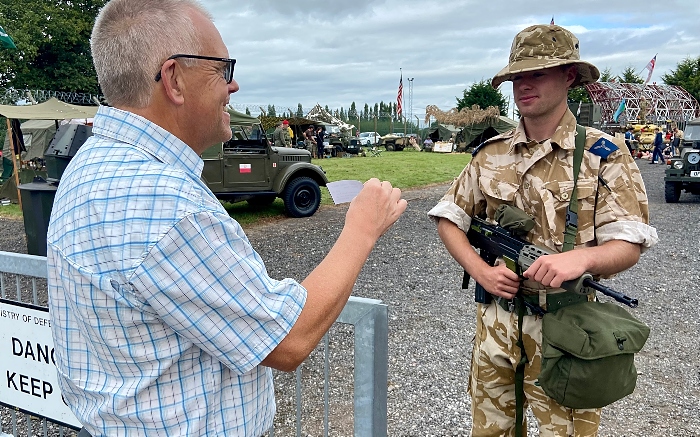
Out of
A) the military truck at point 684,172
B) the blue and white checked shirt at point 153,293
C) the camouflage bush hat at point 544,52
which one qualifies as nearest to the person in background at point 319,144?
the military truck at point 684,172

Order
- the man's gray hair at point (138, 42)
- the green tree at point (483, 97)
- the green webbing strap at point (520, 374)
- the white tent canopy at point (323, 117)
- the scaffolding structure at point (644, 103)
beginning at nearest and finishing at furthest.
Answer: the man's gray hair at point (138, 42) < the green webbing strap at point (520, 374) < the white tent canopy at point (323, 117) < the scaffolding structure at point (644, 103) < the green tree at point (483, 97)

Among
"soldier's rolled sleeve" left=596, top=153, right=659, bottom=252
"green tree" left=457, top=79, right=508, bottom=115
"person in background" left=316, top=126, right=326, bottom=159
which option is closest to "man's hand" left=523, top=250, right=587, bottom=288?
"soldier's rolled sleeve" left=596, top=153, right=659, bottom=252

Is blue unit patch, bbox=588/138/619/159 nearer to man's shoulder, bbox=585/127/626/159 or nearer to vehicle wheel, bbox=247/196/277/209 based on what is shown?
man's shoulder, bbox=585/127/626/159

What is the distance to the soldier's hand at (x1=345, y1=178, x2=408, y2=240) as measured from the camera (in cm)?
129

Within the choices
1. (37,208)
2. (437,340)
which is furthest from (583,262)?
(37,208)

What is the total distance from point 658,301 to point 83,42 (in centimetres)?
3113

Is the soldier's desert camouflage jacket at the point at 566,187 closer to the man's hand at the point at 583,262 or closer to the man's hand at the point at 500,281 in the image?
the man's hand at the point at 583,262

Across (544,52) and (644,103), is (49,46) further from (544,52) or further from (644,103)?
(644,103)

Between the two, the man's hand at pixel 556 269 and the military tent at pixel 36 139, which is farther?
the military tent at pixel 36 139

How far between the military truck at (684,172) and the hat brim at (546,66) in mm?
10811

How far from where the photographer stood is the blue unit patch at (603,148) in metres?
2.08

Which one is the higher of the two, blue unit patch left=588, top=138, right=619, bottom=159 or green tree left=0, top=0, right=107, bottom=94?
green tree left=0, top=0, right=107, bottom=94

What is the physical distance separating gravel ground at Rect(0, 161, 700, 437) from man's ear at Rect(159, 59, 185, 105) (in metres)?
2.64

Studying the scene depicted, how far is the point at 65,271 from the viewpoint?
113cm
